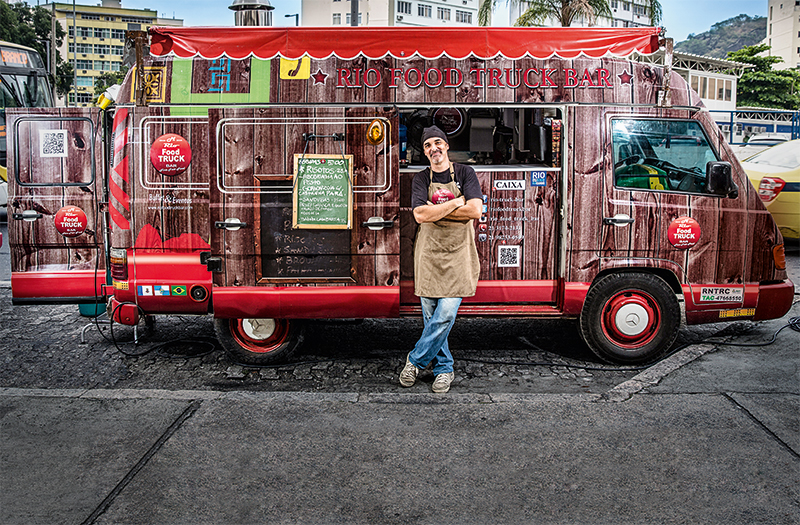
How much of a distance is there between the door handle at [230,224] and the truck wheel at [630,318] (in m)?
2.81

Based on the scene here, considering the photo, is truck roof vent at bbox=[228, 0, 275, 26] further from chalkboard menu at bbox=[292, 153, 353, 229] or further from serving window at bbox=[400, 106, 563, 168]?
chalkboard menu at bbox=[292, 153, 353, 229]

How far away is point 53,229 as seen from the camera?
6645 mm

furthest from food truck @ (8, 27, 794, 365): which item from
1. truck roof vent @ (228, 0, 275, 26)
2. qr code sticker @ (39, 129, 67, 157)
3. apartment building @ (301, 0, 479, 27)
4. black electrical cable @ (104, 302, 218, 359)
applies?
apartment building @ (301, 0, 479, 27)

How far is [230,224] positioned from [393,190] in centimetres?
127

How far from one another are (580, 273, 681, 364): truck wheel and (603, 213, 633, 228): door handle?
0.43 meters

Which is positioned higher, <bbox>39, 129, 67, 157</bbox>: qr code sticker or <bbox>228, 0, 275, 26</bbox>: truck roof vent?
<bbox>228, 0, 275, 26</bbox>: truck roof vent

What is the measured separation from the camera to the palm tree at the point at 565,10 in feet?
68.5

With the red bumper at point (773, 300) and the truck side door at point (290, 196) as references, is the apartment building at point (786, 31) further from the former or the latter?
the truck side door at point (290, 196)

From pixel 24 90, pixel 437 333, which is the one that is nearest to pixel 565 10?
pixel 24 90

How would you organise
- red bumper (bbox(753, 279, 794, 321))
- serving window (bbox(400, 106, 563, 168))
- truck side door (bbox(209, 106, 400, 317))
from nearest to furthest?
truck side door (bbox(209, 106, 400, 317)) → red bumper (bbox(753, 279, 794, 321)) → serving window (bbox(400, 106, 563, 168))

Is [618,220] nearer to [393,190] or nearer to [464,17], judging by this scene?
[393,190]

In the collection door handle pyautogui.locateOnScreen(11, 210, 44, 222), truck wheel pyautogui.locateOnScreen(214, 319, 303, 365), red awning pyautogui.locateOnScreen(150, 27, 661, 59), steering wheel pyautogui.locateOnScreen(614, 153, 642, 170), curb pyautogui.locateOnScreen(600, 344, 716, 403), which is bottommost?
curb pyautogui.locateOnScreen(600, 344, 716, 403)

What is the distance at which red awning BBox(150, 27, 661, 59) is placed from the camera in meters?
5.70

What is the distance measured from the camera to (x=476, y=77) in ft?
18.9
